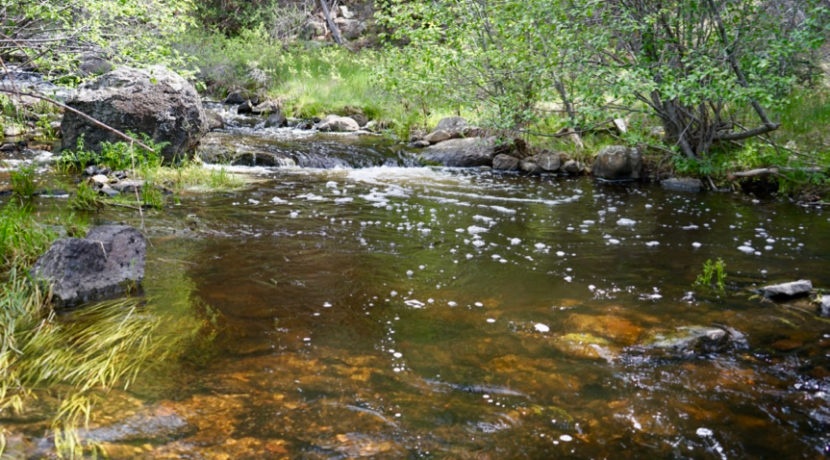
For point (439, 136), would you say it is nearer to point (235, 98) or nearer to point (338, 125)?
point (338, 125)

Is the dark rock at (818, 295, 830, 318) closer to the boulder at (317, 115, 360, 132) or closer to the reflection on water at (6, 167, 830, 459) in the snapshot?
the reflection on water at (6, 167, 830, 459)

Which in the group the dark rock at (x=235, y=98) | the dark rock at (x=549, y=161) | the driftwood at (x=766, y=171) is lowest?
the dark rock at (x=549, y=161)

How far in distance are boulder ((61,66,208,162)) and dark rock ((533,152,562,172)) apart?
752 cm

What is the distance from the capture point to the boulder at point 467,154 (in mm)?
13555

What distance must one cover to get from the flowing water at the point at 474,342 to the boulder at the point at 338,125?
30.8ft

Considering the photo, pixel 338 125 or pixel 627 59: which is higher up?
pixel 627 59

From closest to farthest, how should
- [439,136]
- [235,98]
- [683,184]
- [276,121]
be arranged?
[683,184] < [439,136] < [276,121] < [235,98]

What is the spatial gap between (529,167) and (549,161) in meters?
0.47

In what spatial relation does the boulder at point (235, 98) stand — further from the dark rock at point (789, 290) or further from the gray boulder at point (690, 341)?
the gray boulder at point (690, 341)

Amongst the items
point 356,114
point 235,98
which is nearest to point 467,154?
point 356,114

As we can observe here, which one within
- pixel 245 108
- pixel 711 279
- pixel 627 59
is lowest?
pixel 711 279

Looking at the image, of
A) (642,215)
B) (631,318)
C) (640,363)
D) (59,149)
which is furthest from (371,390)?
(59,149)

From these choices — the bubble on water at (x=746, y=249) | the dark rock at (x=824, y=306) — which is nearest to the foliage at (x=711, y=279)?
the dark rock at (x=824, y=306)

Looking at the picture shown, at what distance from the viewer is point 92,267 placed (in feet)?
16.2
